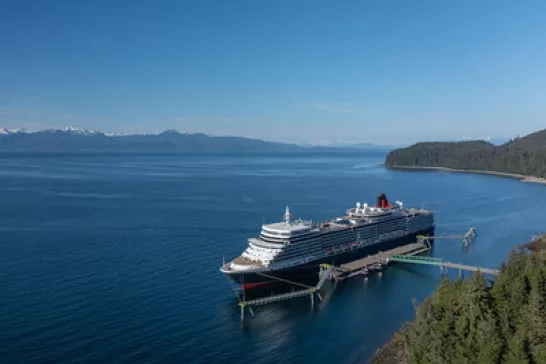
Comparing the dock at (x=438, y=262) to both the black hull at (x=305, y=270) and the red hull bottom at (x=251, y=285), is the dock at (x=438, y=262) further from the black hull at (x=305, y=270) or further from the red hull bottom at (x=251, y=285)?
the red hull bottom at (x=251, y=285)

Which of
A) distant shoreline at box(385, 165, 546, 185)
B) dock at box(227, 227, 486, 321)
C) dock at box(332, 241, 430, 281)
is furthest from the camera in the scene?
distant shoreline at box(385, 165, 546, 185)

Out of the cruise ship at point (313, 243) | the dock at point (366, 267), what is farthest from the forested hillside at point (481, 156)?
the dock at point (366, 267)

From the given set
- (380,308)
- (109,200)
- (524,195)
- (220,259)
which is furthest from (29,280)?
(524,195)

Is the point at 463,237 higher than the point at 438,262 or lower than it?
higher

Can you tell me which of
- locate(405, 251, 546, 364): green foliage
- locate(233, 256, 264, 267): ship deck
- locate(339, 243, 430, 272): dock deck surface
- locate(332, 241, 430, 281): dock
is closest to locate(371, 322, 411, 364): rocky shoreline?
locate(405, 251, 546, 364): green foliage

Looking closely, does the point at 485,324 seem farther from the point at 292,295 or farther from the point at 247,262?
the point at 247,262

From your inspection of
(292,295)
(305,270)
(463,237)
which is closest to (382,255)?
(305,270)

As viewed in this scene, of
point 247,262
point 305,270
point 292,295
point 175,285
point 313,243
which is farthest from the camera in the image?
point 313,243

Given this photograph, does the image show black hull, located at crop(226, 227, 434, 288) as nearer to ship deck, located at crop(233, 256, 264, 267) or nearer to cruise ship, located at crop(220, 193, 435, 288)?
cruise ship, located at crop(220, 193, 435, 288)
